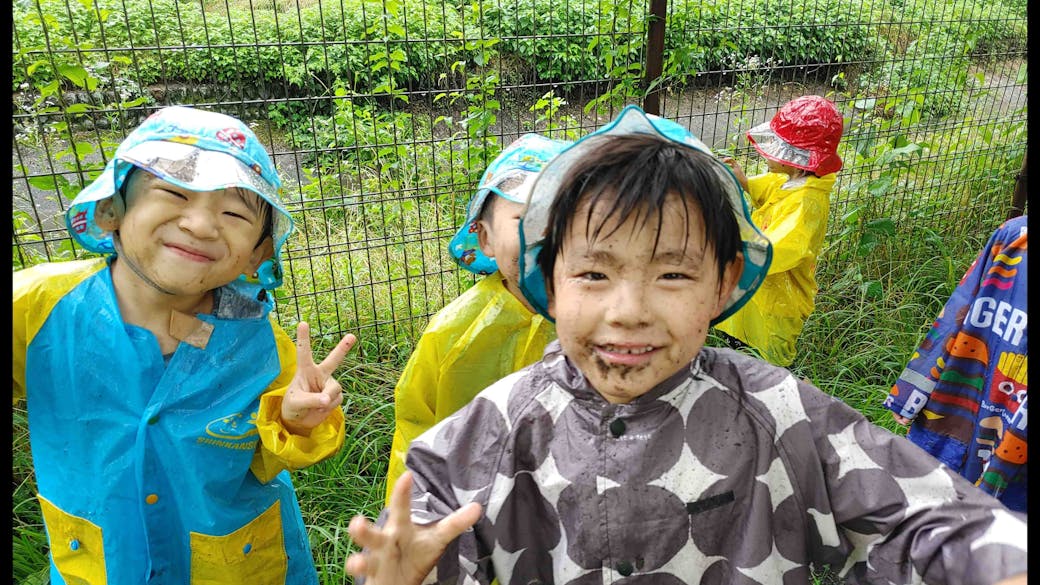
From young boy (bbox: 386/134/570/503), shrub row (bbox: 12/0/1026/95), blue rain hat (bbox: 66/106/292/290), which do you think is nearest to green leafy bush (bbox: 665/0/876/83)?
shrub row (bbox: 12/0/1026/95)

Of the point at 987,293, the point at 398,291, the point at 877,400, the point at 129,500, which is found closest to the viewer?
the point at 129,500

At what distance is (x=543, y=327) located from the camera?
1873 millimetres

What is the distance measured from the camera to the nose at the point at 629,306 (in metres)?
1.08

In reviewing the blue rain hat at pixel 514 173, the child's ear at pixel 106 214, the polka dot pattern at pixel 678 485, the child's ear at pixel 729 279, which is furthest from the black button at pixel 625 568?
the child's ear at pixel 106 214

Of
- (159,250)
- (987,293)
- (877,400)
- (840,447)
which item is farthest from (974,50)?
(159,250)

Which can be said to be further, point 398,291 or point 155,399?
point 398,291

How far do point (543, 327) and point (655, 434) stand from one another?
718 millimetres

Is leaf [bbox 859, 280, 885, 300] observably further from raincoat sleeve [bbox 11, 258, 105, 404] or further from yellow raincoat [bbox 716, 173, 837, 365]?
raincoat sleeve [bbox 11, 258, 105, 404]

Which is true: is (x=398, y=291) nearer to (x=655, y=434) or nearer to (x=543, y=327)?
(x=543, y=327)

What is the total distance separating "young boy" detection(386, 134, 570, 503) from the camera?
1805 millimetres

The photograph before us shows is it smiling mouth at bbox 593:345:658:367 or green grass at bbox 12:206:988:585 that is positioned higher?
smiling mouth at bbox 593:345:658:367

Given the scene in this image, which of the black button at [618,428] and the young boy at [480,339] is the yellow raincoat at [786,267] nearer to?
the young boy at [480,339]

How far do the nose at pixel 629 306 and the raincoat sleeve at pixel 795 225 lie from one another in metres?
1.99

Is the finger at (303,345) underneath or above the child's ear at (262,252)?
underneath
